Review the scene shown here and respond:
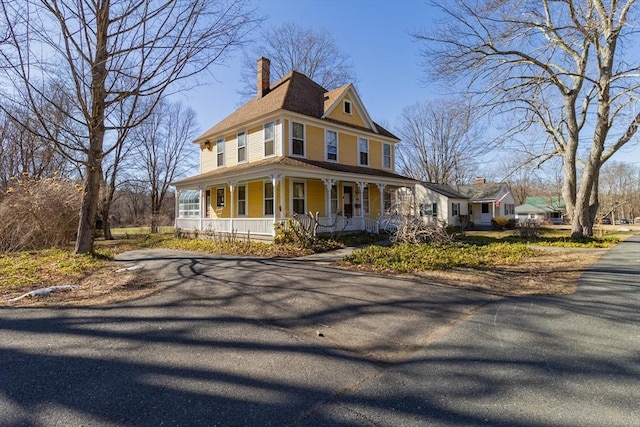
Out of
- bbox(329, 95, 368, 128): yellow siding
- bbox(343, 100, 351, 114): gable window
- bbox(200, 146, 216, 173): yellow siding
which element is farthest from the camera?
bbox(200, 146, 216, 173): yellow siding

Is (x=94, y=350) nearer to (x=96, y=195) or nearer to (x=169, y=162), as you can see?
(x=96, y=195)

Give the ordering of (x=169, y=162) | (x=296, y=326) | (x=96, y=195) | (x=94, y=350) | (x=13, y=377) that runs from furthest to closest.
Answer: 1. (x=169, y=162)
2. (x=96, y=195)
3. (x=296, y=326)
4. (x=94, y=350)
5. (x=13, y=377)

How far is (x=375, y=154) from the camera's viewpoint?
2047 centimetres

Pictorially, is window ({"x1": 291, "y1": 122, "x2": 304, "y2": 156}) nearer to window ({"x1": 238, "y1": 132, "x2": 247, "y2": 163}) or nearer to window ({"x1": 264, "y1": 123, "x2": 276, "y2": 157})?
window ({"x1": 264, "y1": 123, "x2": 276, "y2": 157})

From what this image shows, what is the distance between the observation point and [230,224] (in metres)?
15.7

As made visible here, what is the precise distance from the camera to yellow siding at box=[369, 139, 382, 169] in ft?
66.1

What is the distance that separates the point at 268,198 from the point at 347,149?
574cm

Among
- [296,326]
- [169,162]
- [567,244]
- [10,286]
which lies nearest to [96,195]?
[10,286]

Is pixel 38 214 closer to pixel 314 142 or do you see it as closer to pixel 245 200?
pixel 245 200

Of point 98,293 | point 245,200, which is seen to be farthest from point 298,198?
point 98,293

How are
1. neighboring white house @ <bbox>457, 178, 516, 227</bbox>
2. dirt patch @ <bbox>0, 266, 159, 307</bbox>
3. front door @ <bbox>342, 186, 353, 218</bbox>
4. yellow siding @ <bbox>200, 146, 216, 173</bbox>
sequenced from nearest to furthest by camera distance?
dirt patch @ <bbox>0, 266, 159, 307</bbox> < front door @ <bbox>342, 186, 353, 218</bbox> < yellow siding @ <bbox>200, 146, 216, 173</bbox> < neighboring white house @ <bbox>457, 178, 516, 227</bbox>

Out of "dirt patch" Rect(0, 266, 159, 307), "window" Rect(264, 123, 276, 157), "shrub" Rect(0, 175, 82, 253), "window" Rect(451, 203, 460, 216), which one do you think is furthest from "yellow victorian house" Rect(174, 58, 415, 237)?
"window" Rect(451, 203, 460, 216)

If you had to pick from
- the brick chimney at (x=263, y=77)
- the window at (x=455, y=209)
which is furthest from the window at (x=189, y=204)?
the window at (x=455, y=209)

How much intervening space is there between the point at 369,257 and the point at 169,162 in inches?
1376
